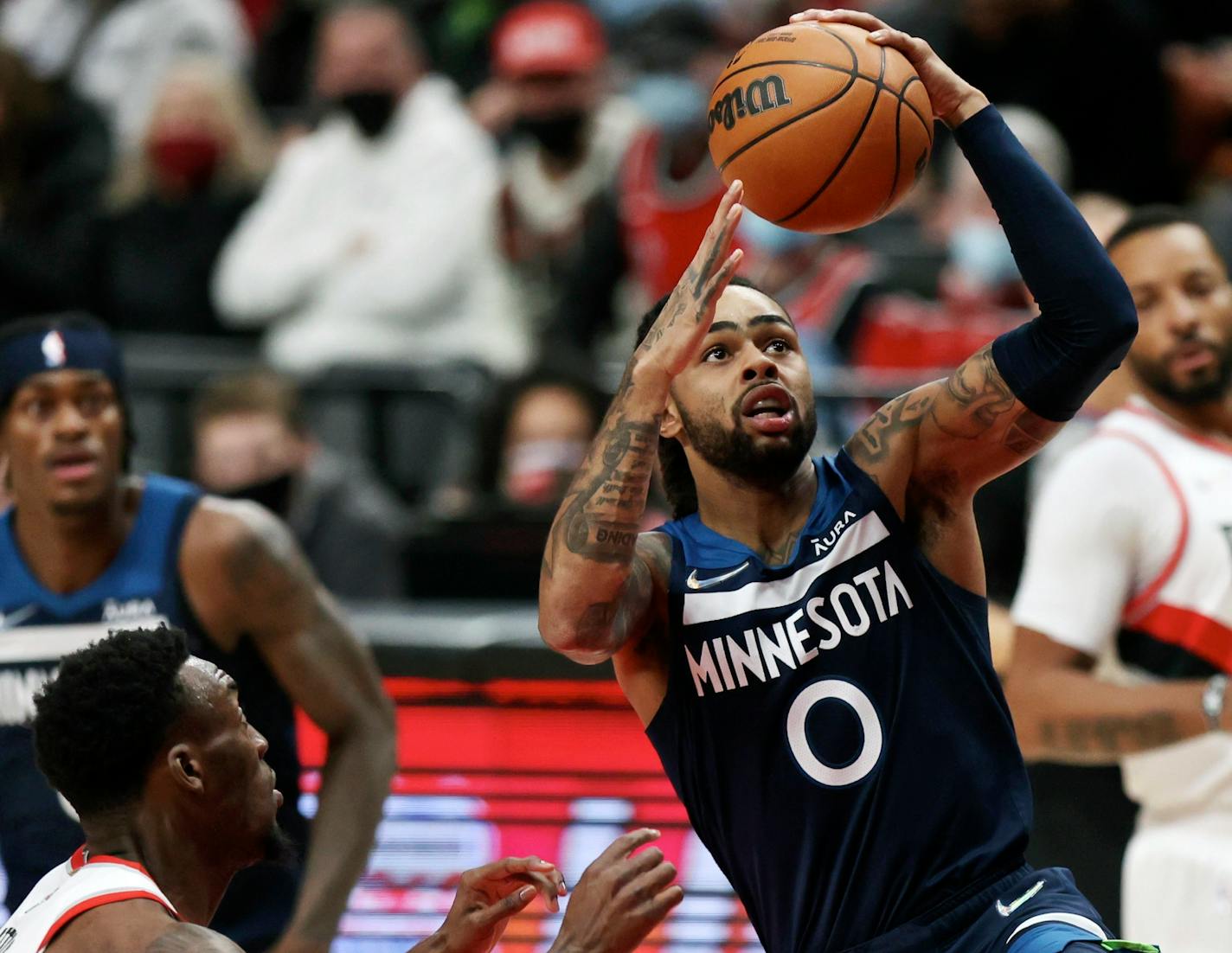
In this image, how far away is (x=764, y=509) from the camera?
4.41 metres

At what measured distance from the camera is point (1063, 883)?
4.23 m

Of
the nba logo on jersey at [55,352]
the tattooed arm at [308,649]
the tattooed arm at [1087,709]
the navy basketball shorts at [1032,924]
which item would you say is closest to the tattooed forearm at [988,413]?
the navy basketball shorts at [1032,924]

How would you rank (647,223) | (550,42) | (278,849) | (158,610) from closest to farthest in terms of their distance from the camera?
(278,849) < (158,610) < (647,223) < (550,42)

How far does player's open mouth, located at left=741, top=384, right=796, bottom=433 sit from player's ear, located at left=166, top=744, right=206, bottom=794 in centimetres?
135

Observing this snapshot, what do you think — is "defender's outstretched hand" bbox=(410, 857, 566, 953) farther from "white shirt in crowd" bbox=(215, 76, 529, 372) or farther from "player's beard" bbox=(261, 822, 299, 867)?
"white shirt in crowd" bbox=(215, 76, 529, 372)

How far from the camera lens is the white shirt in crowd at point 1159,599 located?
18.7ft

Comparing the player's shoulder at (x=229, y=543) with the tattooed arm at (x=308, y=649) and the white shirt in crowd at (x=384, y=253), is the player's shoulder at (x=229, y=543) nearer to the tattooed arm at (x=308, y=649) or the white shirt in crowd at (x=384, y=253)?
the tattooed arm at (x=308, y=649)

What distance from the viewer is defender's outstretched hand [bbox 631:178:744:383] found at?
4043 mm

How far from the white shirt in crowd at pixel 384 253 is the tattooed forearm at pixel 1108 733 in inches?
170

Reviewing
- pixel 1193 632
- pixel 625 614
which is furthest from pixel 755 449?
pixel 1193 632

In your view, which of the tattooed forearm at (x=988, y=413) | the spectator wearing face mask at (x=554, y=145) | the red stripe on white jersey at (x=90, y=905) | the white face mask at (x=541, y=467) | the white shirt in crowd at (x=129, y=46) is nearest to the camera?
the red stripe on white jersey at (x=90, y=905)

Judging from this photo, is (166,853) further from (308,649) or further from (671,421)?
(308,649)

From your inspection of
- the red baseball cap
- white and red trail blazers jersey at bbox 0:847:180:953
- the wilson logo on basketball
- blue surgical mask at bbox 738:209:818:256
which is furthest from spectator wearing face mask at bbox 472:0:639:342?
white and red trail blazers jersey at bbox 0:847:180:953

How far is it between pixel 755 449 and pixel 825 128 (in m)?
0.68
